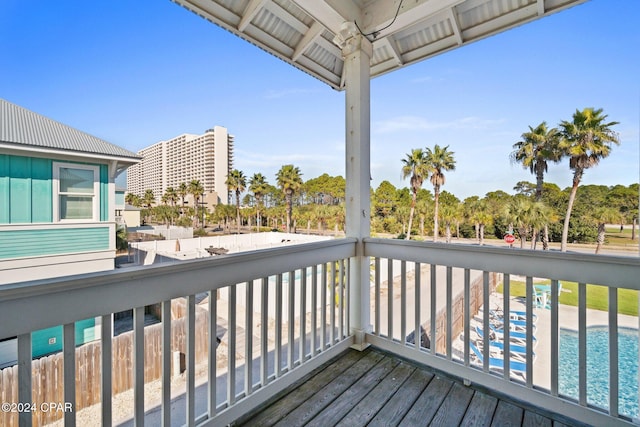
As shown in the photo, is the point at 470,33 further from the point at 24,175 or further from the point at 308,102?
the point at 24,175

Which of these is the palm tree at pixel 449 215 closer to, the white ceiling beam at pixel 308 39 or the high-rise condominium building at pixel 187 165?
the high-rise condominium building at pixel 187 165

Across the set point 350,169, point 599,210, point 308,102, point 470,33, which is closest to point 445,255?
point 599,210

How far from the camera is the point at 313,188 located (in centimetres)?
206

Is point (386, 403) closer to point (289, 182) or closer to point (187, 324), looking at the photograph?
point (187, 324)

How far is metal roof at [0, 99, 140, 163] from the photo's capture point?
2.56 ft

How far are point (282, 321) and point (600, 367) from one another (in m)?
2.01

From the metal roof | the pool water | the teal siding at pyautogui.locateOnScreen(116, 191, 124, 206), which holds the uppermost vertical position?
the metal roof

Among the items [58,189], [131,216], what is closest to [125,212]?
[131,216]

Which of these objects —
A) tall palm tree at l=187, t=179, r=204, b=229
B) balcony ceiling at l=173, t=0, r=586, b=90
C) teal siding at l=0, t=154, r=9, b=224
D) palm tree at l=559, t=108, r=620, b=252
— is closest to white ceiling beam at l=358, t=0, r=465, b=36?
balcony ceiling at l=173, t=0, r=586, b=90

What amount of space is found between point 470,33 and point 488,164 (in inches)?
42.8

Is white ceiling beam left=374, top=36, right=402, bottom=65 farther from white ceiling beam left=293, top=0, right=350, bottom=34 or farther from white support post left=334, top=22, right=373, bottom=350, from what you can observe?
white ceiling beam left=293, top=0, right=350, bottom=34

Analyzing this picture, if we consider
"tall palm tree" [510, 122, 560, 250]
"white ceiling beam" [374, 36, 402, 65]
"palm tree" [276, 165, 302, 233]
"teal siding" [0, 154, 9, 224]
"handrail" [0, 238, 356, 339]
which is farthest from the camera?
"white ceiling beam" [374, 36, 402, 65]

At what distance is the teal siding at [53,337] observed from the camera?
1.01m

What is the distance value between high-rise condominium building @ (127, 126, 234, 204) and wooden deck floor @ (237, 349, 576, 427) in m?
1.27
